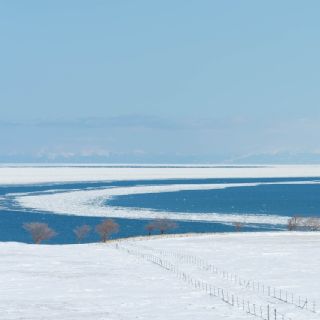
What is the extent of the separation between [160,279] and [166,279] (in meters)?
0.36

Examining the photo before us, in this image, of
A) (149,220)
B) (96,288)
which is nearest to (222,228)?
(149,220)

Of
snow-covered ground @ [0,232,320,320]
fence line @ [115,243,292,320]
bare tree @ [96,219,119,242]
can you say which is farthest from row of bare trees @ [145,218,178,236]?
fence line @ [115,243,292,320]

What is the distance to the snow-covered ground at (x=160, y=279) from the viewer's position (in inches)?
1268

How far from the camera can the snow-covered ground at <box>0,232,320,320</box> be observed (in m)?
32.2

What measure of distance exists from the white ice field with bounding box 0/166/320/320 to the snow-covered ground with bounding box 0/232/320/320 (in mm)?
43

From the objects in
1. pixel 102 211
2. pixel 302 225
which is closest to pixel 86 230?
pixel 302 225

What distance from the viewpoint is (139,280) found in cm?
4197

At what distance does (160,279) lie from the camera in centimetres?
4222

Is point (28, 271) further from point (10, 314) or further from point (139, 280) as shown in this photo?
point (10, 314)

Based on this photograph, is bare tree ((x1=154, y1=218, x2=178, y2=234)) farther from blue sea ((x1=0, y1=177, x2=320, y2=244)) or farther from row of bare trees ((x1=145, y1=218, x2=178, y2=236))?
blue sea ((x1=0, y1=177, x2=320, y2=244))

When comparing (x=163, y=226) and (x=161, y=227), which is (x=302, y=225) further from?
(x=161, y=227)

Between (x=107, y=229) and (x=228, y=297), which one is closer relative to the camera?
(x=228, y=297)

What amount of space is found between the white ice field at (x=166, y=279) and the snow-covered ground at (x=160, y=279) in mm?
43

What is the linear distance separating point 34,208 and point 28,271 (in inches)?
2764
